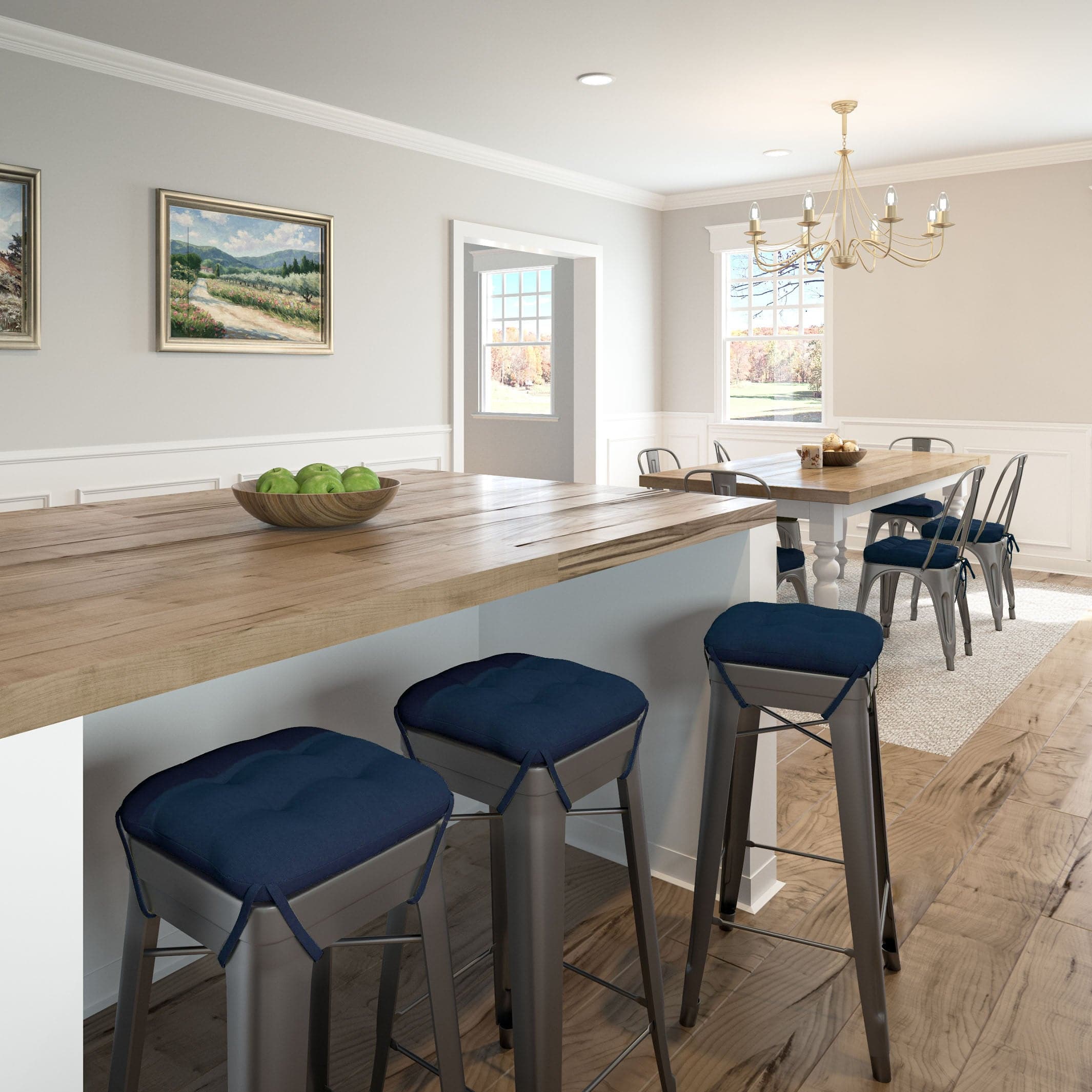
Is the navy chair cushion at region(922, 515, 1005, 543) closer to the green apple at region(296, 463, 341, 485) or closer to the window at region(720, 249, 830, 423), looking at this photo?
the window at region(720, 249, 830, 423)

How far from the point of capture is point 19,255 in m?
3.81

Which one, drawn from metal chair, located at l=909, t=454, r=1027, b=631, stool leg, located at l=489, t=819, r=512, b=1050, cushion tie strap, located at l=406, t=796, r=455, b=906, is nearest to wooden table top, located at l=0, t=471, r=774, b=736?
cushion tie strap, located at l=406, t=796, r=455, b=906

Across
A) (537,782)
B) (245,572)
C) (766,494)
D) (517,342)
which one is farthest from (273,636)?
(517,342)

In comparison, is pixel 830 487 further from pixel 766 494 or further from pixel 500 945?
pixel 500 945

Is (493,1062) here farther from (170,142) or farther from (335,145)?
(335,145)

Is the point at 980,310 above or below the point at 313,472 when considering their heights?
above

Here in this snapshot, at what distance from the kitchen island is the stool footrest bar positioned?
0.11m

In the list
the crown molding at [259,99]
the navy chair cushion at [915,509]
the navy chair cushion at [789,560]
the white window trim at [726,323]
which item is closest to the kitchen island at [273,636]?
the navy chair cushion at [789,560]

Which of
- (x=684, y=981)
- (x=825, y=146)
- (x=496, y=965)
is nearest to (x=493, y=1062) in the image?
(x=496, y=965)

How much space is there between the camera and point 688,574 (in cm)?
216

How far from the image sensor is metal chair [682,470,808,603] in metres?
3.88

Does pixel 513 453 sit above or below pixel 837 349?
below

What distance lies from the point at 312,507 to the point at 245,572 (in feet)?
1.04

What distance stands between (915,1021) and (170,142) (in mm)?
4341
